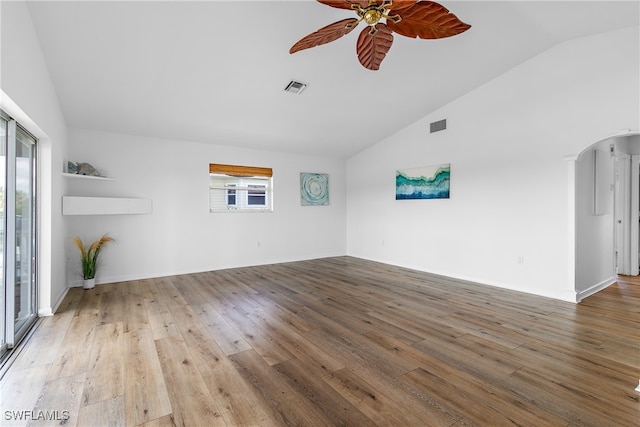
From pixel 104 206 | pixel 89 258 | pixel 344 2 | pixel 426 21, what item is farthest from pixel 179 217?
pixel 426 21

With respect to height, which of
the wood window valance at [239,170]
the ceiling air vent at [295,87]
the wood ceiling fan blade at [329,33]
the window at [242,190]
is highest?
the ceiling air vent at [295,87]

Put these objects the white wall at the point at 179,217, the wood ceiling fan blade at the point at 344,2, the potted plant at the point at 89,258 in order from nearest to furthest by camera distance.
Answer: the wood ceiling fan blade at the point at 344,2 → the potted plant at the point at 89,258 → the white wall at the point at 179,217

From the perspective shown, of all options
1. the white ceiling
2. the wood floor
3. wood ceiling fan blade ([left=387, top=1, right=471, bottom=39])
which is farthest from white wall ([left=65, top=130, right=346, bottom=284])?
wood ceiling fan blade ([left=387, top=1, right=471, bottom=39])

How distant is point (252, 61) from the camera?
3566mm

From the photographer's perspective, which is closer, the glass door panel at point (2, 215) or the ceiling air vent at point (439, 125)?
the glass door panel at point (2, 215)

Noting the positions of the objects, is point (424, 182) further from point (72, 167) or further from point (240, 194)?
point (72, 167)

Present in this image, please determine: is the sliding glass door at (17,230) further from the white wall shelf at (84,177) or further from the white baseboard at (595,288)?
the white baseboard at (595,288)

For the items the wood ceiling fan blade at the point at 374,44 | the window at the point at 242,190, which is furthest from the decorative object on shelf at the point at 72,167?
the wood ceiling fan blade at the point at 374,44

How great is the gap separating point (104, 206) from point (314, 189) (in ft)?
13.6

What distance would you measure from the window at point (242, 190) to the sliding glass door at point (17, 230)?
113 inches

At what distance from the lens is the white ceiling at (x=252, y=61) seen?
9.41ft

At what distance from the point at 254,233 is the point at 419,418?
5.15 meters

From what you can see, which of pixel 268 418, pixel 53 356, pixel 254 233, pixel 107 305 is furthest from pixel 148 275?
pixel 268 418

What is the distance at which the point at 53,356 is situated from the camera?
8.03 ft
